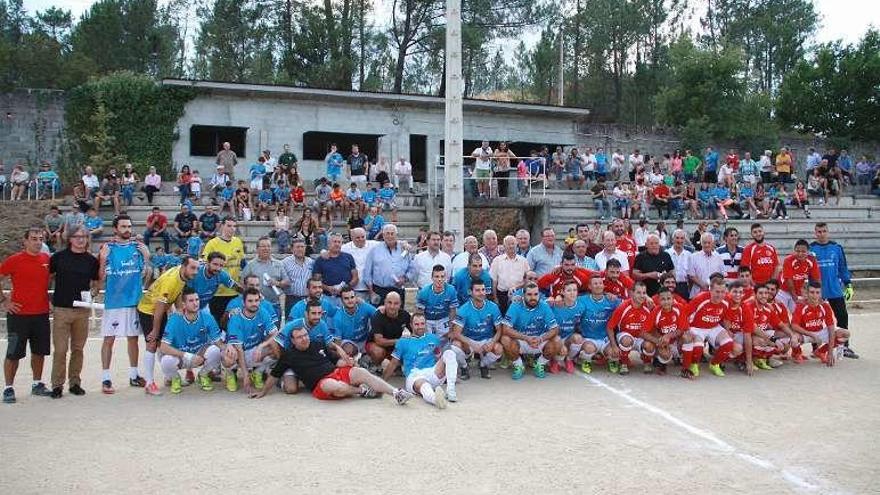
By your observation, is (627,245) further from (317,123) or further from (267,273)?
(317,123)

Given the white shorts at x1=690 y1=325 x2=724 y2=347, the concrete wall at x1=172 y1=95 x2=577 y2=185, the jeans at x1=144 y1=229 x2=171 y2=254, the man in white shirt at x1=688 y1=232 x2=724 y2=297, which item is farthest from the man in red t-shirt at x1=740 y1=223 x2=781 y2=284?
the concrete wall at x1=172 y1=95 x2=577 y2=185

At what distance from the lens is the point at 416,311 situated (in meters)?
9.22

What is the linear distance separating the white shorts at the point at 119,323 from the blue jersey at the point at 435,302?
3418 mm

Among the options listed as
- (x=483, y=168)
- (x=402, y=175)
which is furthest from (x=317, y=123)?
(x=483, y=168)

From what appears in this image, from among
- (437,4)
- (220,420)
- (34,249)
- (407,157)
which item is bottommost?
(220,420)

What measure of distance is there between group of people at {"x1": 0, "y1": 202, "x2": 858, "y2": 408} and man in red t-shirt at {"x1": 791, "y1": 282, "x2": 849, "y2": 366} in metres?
0.02

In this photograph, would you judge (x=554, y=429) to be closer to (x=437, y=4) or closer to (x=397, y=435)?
(x=397, y=435)

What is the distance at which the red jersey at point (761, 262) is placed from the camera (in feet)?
36.0

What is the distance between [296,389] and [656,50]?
44.3m

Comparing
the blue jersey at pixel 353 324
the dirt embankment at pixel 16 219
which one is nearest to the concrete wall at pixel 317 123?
the dirt embankment at pixel 16 219

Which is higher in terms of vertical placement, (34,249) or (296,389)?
(34,249)

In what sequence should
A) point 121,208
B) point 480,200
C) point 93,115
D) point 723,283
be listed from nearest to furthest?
point 723,283 → point 121,208 → point 480,200 → point 93,115

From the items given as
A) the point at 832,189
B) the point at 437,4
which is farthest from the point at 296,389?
the point at 437,4

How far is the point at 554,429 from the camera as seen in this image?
680 centimetres
